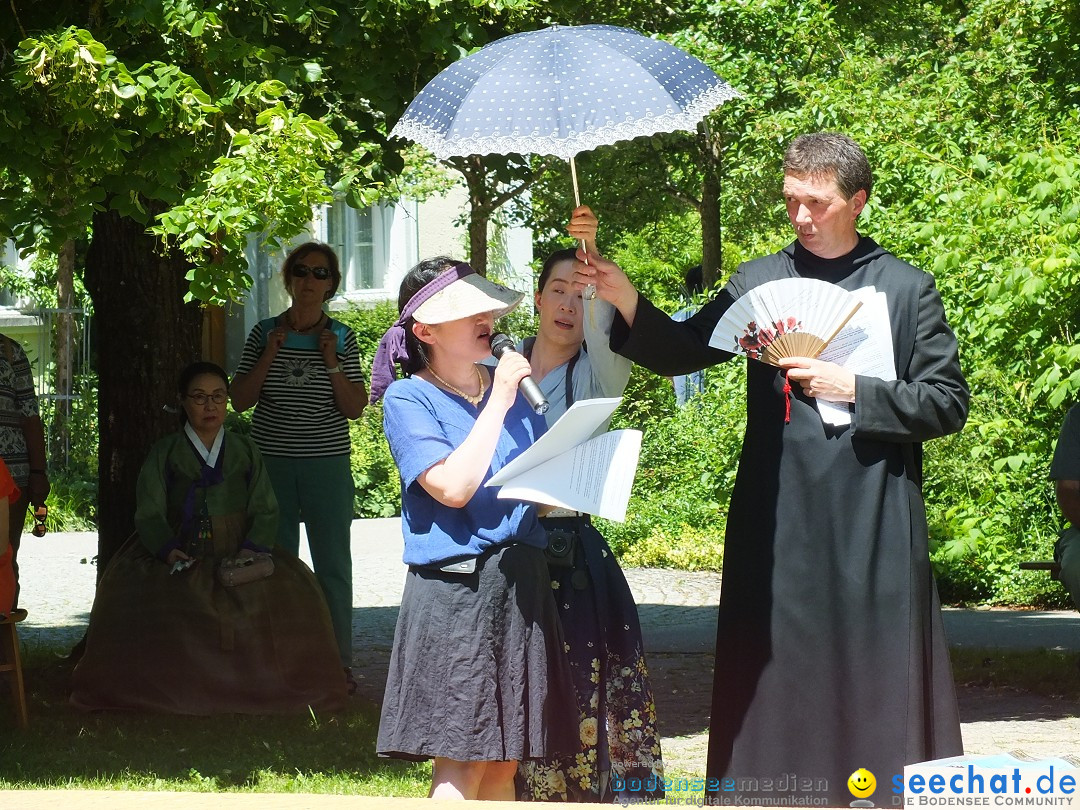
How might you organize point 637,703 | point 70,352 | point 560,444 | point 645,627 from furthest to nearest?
point 70,352 → point 645,627 → point 637,703 → point 560,444

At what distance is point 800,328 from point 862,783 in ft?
3.86

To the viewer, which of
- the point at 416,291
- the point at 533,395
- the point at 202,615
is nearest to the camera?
the point at 533,395

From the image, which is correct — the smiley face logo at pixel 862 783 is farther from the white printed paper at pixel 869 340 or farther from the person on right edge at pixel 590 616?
the white printed paper at pixel 869 340

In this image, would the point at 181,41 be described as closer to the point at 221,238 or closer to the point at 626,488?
the point at 221,238

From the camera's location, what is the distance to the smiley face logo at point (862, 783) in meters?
3.56

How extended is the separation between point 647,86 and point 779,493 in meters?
1.12

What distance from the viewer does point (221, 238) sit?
4691mm

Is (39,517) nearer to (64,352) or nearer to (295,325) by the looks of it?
(295,325)

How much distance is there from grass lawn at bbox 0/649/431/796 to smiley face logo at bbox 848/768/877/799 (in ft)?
6.66

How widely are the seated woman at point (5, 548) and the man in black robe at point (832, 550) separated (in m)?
3.30

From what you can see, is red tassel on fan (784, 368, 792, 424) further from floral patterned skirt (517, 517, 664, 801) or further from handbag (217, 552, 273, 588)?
handbag (217, 552, 273, 588)

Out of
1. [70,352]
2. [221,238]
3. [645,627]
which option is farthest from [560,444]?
[70,352]

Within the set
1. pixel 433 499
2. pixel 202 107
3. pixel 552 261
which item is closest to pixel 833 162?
pixel 552 261

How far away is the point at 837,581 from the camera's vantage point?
11.8ft
